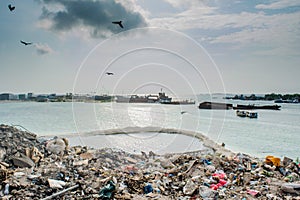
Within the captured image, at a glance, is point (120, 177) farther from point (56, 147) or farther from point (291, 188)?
point (291, 188)

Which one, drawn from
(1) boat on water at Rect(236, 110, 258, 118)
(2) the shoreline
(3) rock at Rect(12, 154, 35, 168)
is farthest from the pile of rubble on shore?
(1) boat on water at Rect(236, 110, 258, 118)

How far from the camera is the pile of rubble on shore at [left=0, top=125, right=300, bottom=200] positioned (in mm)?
3412

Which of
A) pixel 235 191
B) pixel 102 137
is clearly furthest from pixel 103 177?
pixel 102 137

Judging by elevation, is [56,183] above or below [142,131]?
above

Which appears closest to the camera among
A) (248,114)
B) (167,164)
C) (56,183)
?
(56,183)

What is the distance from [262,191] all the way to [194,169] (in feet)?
4.38

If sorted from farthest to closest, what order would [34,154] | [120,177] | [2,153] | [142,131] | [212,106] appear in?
1. [212,106]
2. [142,131]
3. [34,154]
4. [2,153]
5. [120,177]

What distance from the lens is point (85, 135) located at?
491 inches

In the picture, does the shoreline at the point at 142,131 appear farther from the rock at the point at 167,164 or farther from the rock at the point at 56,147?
the rock at the point at 56,147

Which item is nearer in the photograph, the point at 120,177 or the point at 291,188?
the point at 291,188

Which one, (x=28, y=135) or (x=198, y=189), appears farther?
(x=28, y=135)

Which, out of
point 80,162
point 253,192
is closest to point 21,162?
point 80,162

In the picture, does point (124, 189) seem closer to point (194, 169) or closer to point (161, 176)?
point (161, 176)

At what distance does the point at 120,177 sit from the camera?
401 cm
